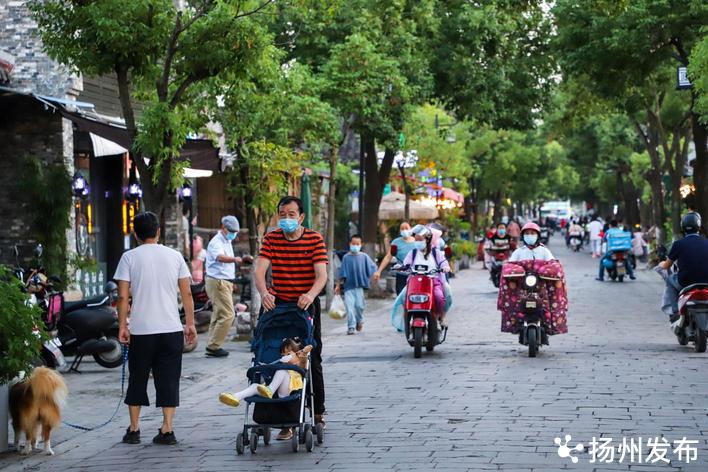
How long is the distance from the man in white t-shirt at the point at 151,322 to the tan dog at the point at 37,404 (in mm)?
570

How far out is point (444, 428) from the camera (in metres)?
10.2

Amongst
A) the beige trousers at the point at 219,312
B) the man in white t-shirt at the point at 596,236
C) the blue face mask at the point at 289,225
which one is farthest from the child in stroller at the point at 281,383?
the man in white t-shirt at the point at 596,236

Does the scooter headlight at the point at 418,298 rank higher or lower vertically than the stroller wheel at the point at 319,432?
higher

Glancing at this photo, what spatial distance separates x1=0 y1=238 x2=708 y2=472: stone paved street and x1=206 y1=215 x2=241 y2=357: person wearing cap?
0.28 meters

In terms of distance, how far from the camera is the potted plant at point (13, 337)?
31.2 ft

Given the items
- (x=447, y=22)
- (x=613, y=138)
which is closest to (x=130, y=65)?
(x=447, y=22)

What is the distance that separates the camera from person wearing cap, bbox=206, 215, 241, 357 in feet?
55.6

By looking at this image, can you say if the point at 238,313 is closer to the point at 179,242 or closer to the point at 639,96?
the point at 179,242

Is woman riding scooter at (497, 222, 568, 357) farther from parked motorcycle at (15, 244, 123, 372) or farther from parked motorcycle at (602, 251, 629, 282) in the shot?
parked motorcycle at (602, 251, 629, 282)

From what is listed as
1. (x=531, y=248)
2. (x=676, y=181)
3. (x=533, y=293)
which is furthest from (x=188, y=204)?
(x=676, y=181)

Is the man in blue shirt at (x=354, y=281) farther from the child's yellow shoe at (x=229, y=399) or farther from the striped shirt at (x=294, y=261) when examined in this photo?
the child's yellow shoe at (x=229, y=399)

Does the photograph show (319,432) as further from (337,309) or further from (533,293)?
(337,309)

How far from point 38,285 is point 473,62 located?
1853cm

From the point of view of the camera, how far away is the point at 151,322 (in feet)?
32.8
